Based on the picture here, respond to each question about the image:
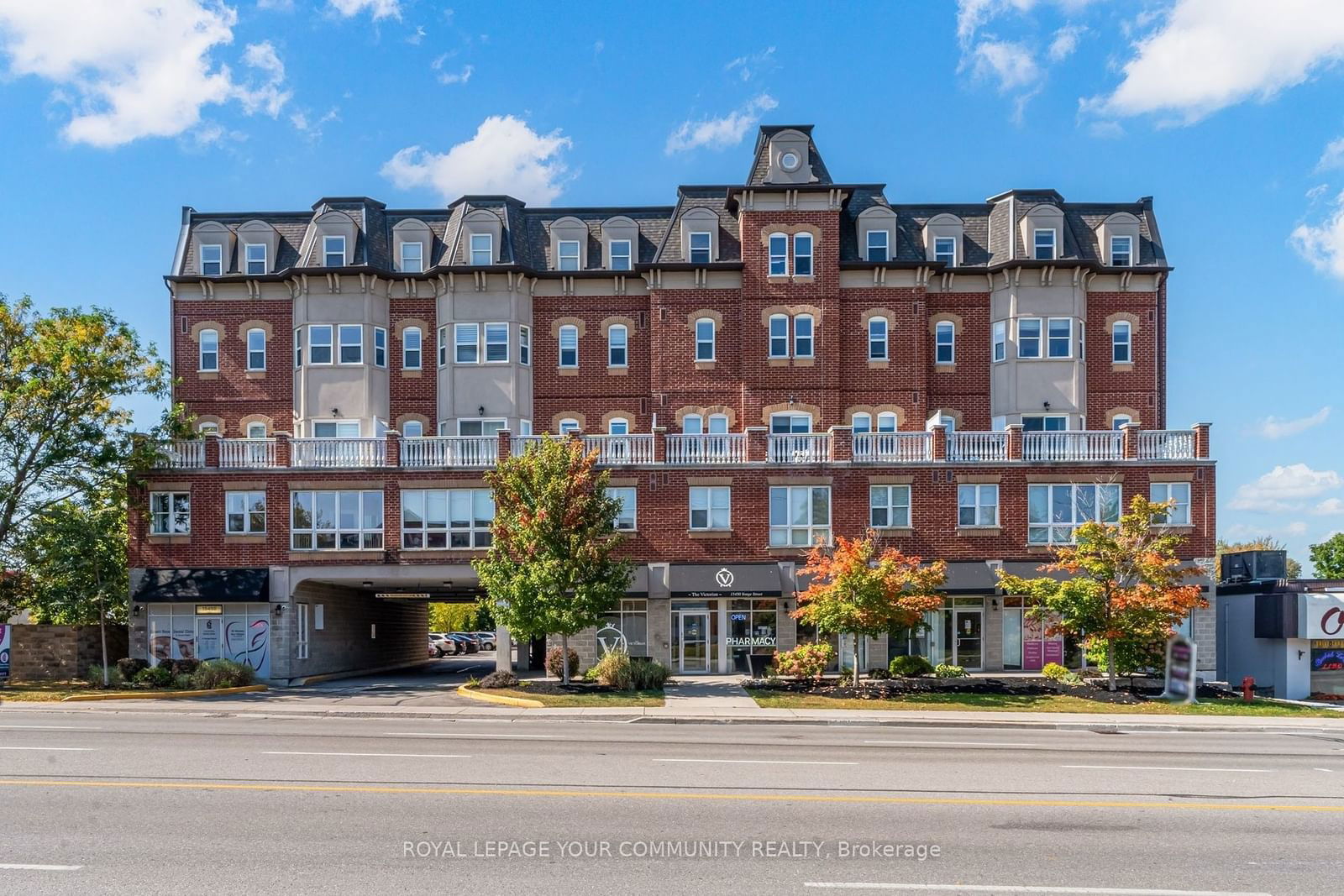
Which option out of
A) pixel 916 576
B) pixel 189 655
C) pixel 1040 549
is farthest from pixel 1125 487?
pixel 189 655

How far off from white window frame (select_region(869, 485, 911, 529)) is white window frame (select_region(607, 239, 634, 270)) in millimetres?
13051

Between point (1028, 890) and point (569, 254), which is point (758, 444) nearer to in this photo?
point (569, 254)

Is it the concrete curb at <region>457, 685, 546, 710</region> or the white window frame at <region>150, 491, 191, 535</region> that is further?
the white window frame at <region>150, 491, 191, 535</region>

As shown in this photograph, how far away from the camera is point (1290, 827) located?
11383 mm

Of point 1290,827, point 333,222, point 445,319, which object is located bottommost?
point 1290,827

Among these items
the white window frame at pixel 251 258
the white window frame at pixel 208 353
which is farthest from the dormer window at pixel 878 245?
the white window frame at pixel 208 353

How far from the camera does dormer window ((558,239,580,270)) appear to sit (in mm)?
39594

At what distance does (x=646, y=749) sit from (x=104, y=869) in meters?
9.27

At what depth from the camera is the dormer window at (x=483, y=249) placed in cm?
3872

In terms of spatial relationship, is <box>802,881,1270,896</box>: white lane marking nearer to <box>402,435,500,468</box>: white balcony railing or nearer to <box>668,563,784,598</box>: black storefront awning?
<box>668,563,784,598</box>: black storefront awning

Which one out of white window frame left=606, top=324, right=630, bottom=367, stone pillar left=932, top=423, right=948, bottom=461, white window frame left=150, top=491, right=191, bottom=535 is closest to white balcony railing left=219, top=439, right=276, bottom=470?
white window frame left=150, top=491, right=191, bottom=535

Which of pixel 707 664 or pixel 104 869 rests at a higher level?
pixel 104 869

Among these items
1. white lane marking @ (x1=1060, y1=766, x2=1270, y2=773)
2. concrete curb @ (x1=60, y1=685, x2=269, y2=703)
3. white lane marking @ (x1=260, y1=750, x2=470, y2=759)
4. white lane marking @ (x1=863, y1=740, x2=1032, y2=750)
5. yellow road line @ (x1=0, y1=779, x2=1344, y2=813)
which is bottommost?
concrete curb @ (x1=60, y1=685, x2=269, y2=703)

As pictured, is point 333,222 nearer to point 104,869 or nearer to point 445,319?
point 445,319
